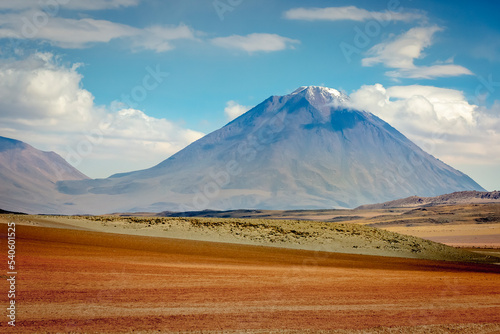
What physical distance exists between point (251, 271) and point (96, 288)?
12050mm

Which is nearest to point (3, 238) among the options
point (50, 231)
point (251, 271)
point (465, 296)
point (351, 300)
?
Answer: point (50, 231)

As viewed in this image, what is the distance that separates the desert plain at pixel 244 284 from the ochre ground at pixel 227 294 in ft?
0.19

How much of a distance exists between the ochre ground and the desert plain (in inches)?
2.3

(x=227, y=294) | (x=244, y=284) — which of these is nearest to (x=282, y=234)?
(x=244, y=284)

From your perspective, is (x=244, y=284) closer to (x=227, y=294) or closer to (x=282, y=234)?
(x=227, y=294)

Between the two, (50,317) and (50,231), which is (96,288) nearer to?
(50,317)

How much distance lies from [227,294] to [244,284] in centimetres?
342

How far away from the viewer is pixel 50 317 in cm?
1697

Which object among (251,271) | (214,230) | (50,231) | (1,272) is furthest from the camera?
(214,230)

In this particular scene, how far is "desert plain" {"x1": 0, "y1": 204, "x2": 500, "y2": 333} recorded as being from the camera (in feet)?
57.7

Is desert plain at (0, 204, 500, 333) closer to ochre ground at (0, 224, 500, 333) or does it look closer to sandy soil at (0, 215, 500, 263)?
ochre ground at (0, 224, 500, 333)

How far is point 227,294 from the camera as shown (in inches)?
894

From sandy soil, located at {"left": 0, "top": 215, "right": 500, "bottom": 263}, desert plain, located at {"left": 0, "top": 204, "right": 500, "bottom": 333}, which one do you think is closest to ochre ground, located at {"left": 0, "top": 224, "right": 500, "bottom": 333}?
desert plain, located at {"left": 0, "top": 204, "right": 500, "bottom": 333}

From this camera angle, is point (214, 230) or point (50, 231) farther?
point (214, 230)
